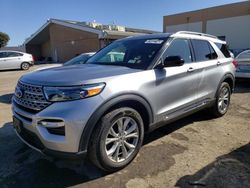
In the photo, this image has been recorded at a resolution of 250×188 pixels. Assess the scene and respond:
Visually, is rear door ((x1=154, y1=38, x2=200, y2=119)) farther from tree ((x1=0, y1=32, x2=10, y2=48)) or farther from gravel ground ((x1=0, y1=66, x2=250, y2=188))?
tree ((x1=0, y1=32, x2=10, y2=48))

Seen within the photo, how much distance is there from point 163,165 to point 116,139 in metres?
0.77

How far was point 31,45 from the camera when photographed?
3425cm

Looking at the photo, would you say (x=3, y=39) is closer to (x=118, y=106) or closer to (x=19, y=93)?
(x=19, y=93)

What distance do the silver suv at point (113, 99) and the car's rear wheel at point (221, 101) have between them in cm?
71

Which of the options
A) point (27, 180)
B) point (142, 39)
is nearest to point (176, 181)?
point (27, 180)

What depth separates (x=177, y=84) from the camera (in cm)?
399

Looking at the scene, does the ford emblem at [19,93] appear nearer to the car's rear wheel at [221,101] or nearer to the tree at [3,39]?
the car's rear wheel at [221,101]

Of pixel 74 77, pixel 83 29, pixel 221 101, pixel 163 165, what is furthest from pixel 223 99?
pixel 83 29

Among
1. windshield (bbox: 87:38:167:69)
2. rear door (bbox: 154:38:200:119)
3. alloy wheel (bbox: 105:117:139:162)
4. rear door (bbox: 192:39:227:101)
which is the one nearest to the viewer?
alloy wheel (bbox: 105:117:139:162)

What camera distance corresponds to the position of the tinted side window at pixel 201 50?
4684mm

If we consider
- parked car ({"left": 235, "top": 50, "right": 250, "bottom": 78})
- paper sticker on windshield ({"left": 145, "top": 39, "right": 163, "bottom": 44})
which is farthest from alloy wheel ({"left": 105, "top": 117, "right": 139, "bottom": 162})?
parked car ({"left": 235, "top": 50, "right": 250, "bottom": 78})

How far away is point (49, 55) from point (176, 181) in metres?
→ 32.8

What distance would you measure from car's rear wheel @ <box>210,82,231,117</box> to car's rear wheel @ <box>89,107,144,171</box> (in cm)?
242

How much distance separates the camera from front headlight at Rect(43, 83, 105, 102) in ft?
9.25
